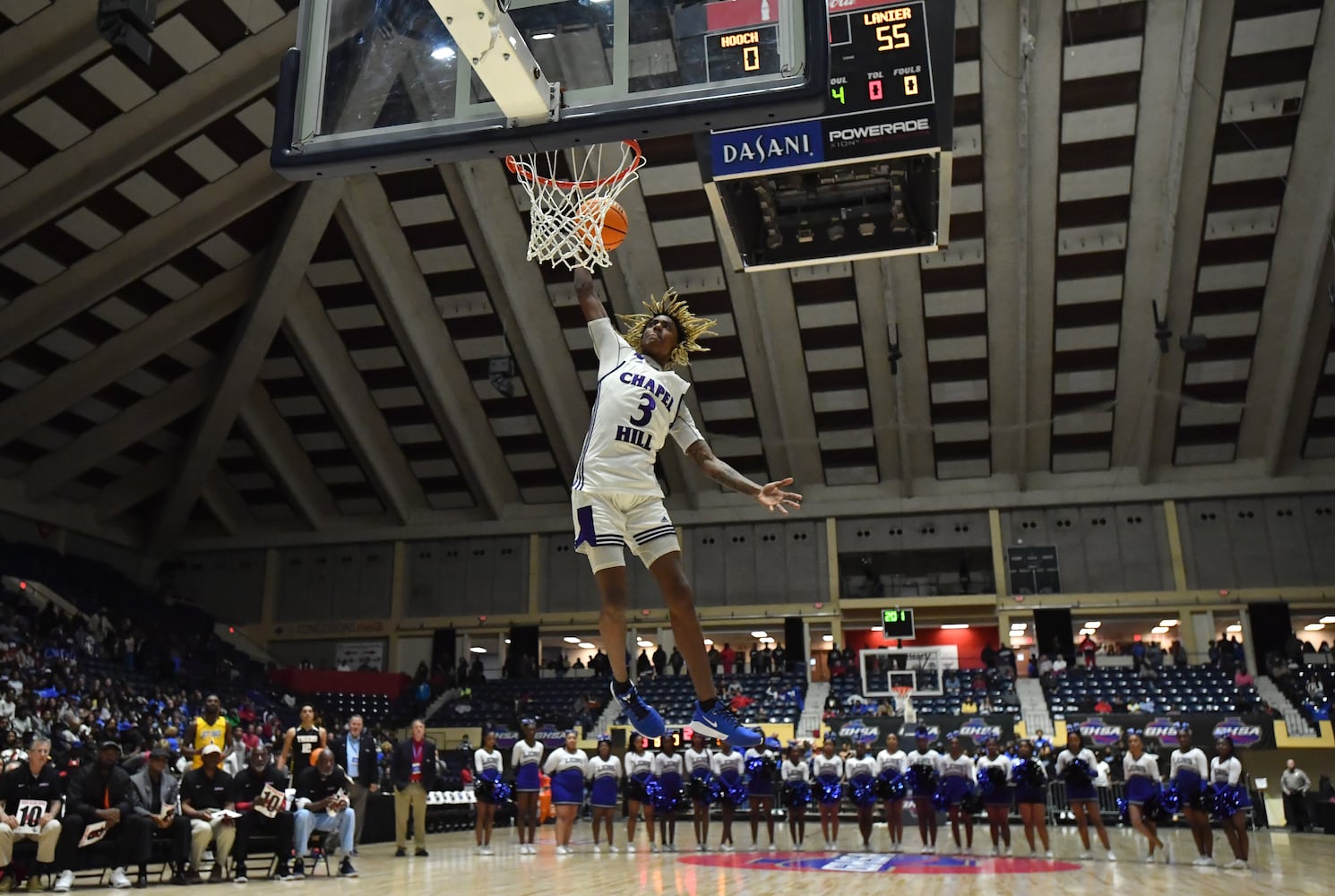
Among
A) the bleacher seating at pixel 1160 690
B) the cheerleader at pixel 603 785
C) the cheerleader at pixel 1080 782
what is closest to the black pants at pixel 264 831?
the cheerleader at pixel 603 785

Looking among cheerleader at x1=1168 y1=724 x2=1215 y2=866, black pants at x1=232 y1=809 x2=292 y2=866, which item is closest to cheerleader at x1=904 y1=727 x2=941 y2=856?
cheerleader at x1=1168 y1=724 x2=1215 y2=866

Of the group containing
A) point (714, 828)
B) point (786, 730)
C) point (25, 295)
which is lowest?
point (714, 828)

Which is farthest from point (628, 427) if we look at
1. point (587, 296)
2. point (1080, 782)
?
point (1080, 782)

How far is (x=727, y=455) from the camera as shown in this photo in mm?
29828

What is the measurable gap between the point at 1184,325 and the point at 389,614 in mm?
24467

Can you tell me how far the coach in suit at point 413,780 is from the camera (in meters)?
14.1

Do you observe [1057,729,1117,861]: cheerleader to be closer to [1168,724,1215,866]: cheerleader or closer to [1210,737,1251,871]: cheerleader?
[1168,724,1215,866]: cheerleader

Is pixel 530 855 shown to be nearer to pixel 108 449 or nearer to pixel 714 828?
pixel 714 828

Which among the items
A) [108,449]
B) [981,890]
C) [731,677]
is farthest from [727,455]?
[981,890]

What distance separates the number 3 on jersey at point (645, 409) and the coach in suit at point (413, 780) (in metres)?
10.6

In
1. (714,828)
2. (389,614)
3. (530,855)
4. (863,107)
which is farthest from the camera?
(389,614)

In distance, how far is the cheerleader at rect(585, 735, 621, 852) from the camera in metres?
14.8

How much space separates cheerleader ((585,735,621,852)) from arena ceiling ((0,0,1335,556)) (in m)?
13.2

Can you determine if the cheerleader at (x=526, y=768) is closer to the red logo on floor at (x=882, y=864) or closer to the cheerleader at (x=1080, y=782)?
the red logo on floor at (x=882, y=864)
